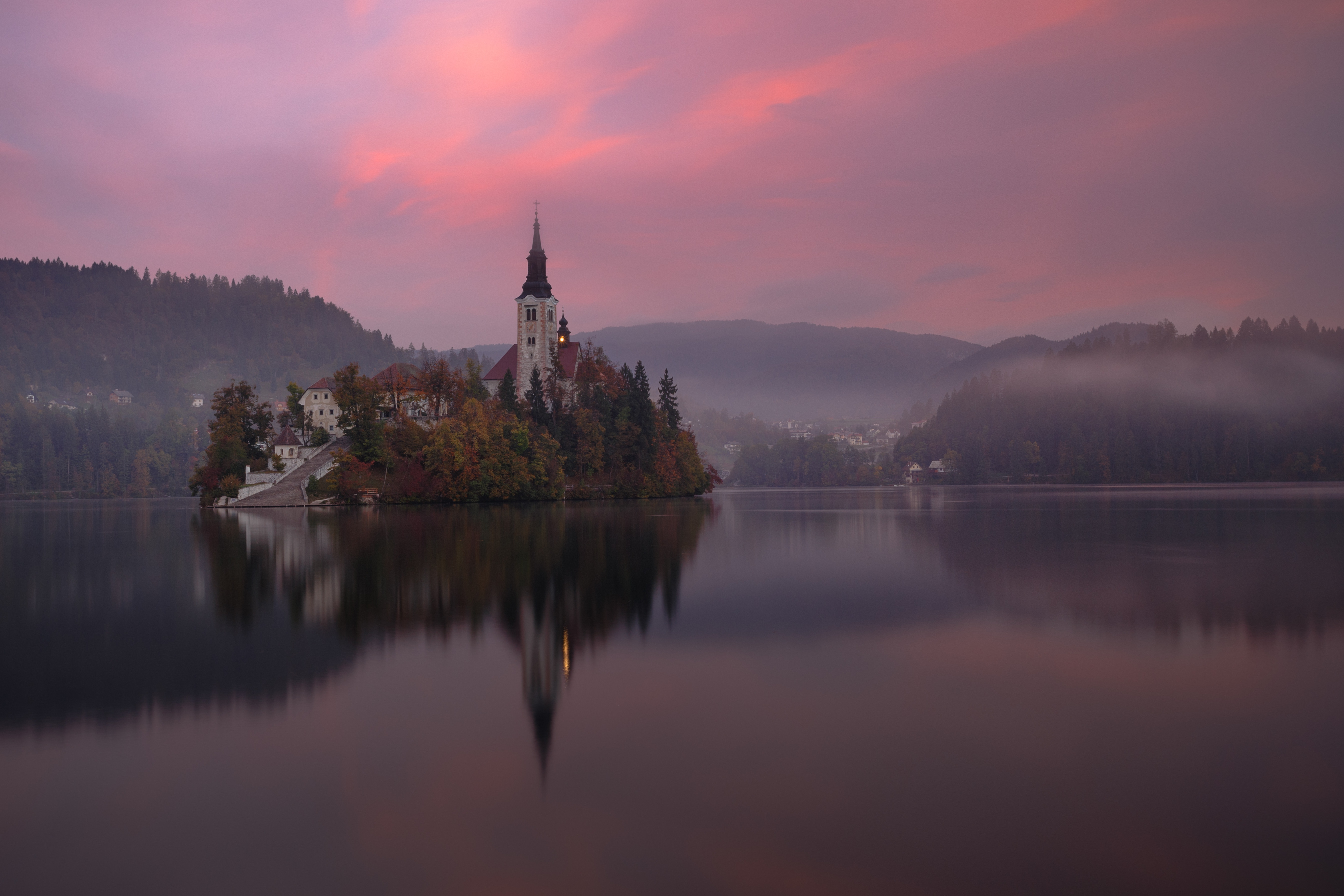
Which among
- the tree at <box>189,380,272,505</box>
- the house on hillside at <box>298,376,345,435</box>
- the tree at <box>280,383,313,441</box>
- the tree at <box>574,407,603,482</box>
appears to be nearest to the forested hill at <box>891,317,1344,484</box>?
the tree at <box>574,407,603,482</box>

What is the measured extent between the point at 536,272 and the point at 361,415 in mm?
38288

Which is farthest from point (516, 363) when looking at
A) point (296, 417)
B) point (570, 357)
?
point (296, 417)

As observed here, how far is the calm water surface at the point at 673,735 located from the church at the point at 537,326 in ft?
273

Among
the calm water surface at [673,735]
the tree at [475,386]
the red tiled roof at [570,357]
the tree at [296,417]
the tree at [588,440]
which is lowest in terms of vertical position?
the calm water surface at [673,735]

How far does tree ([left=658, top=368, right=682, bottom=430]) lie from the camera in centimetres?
9725

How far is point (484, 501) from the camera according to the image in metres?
78.3

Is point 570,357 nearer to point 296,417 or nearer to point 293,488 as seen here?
point 296,417

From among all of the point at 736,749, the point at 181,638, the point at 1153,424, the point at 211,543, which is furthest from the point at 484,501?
the point at 1153,424

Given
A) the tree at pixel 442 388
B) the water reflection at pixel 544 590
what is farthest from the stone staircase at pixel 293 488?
the water reflection at pixel 544 590

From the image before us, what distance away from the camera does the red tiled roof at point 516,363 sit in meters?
100

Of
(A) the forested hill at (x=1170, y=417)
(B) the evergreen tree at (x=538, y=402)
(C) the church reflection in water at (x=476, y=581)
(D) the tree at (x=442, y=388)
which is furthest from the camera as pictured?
(A) the forested hill at (x=1170, y=417)

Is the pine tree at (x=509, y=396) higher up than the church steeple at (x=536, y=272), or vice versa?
the church steeple at (x=536, y=272)

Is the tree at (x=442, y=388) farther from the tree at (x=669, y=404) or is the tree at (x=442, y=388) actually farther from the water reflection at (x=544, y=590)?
the water reflection at (x=544, y=590)

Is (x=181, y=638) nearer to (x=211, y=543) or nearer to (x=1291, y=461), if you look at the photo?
(x=211, y=543)
